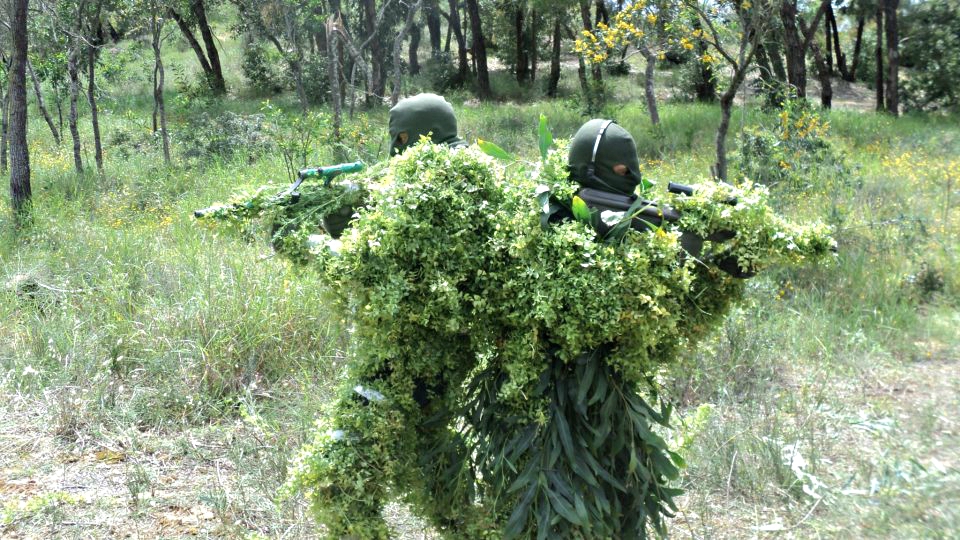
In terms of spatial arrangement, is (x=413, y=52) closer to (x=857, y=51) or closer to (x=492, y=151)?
(x=857, y=51)

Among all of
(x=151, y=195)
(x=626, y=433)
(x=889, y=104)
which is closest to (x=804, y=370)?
(x=626, y=433)

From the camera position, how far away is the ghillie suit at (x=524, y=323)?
90.4 inches

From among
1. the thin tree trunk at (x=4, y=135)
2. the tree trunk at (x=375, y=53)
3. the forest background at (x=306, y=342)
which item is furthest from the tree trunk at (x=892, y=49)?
the thin tree trunk at (x=4, y=135)

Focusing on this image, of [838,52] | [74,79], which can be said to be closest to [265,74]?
[74,79]

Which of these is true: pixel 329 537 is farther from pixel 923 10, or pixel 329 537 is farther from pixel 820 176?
pixel 923 10

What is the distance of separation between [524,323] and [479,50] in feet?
63.0

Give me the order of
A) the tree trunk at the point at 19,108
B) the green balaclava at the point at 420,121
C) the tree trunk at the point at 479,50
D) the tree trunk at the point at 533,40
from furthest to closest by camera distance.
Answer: the tree trunk at the point at 533,40
the tree trunk at the point at 479,50
the tree trunk at the point at 19,108
the green balaclava at the point at 420,121

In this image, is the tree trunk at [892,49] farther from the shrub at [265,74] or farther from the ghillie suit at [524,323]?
the shrub at [265,74]

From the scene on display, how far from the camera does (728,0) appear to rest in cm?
767

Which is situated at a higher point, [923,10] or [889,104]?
[923,10]

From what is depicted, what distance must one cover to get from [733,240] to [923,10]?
16578 mm

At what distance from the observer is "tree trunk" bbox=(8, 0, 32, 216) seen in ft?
25.3

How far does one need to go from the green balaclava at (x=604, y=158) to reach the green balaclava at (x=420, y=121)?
67 cm

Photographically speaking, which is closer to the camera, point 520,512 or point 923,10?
point 520,512
